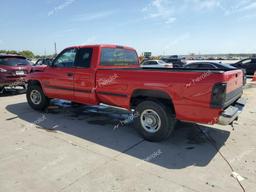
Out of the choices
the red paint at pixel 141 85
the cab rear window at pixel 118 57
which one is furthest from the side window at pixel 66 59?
the cab rear window at pixel 118 57

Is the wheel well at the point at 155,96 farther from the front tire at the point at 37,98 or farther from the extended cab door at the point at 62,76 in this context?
the front tire at the point at 37,98

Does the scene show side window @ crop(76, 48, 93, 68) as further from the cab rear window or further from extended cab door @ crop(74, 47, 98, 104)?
the cab rear window

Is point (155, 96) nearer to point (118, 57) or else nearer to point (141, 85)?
point (141, 85)

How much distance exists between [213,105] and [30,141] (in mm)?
3651

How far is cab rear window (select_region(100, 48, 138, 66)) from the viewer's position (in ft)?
19.8

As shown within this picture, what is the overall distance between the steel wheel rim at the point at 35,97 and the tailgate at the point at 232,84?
5.48 meters

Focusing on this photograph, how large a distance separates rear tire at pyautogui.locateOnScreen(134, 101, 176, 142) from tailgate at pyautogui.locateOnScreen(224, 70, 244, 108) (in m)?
1.09

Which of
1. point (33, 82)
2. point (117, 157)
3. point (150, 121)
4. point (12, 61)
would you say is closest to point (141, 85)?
point (150, 121)

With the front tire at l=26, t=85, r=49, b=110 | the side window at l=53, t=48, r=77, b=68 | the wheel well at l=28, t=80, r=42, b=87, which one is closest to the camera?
the side window at l=53, t=48, r=77, b=68

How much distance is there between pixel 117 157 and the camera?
4238mm

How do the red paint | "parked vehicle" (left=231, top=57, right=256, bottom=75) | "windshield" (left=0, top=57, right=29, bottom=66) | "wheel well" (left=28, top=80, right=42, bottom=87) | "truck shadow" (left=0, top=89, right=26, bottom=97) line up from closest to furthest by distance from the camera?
1. the red paint
2. "wheel well" (left=28, top=80, right=42, bottom=87)
3. "windshield" (left=0, top=57, right=29, bottom=66)
4. "truck shadow" (left=0, top=89, right=26, bottom=97)
5. "parked vehicle" (left=231, top=57, right=256, bottom=75)

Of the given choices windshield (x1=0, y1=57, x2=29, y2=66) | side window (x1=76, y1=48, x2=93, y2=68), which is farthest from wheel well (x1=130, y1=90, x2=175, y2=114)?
windshield (x1=0, y1=57, x2=29, y2=66)

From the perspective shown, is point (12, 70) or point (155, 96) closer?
point (155, 96)

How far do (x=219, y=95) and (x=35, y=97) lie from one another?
5.74 meters
